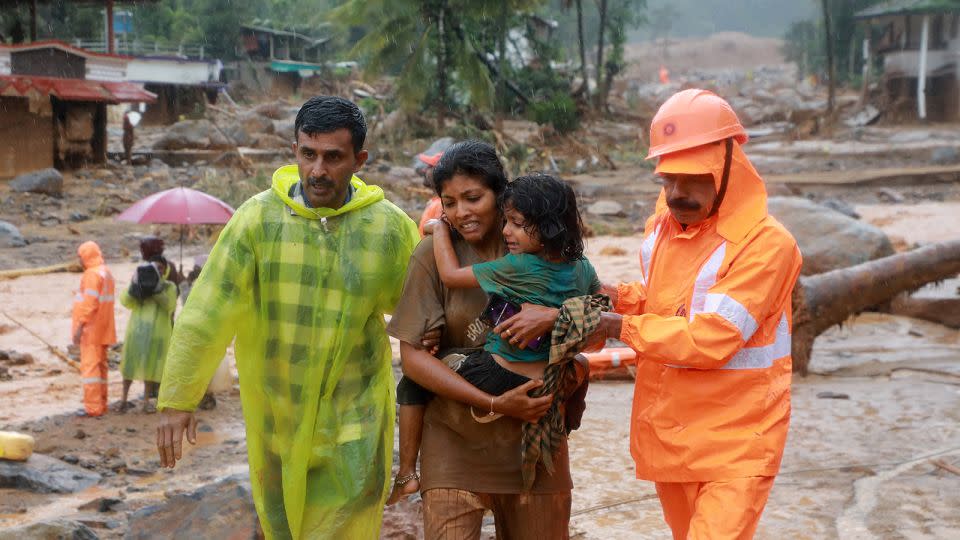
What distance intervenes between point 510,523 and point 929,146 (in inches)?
1113

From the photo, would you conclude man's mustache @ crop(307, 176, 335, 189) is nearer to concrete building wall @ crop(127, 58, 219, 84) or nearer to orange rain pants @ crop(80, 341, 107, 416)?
orange rain pants @ crop(80, 341, 107, 416)

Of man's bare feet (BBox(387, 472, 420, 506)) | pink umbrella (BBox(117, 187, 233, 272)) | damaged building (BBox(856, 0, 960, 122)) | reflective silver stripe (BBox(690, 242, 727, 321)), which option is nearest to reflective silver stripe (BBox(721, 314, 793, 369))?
reflective silver stripe (BBox(690, 242, 727, 321))

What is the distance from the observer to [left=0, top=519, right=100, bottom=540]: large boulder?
15.0 feet

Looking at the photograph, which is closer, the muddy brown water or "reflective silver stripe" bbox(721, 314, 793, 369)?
"reflective silver stripe" bbox(721, 314, 793, 369)

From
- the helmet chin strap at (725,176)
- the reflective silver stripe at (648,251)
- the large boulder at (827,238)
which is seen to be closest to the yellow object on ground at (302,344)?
the reflective silver stripe at (648,251)

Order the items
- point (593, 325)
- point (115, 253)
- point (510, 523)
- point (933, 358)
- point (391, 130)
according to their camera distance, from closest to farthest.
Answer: point (593, 325) < point (510, 523) < point (933, 358) < point (115, 253) < point (391, 130)

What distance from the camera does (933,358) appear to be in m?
9.71

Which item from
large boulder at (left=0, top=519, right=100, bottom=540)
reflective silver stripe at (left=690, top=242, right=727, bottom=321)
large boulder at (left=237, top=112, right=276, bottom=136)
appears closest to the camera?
reflective silver stripe at (left=690, top=242, right=727, bottom=321)

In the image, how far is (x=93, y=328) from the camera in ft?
27.9

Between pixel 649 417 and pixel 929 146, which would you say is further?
pixel 929 146

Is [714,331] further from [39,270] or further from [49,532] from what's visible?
[39,270]

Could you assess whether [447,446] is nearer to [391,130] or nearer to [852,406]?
[852,406]

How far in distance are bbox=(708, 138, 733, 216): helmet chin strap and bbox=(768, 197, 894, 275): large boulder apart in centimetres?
908

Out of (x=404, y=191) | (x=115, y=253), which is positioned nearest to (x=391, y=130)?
(x=404, y=191)
